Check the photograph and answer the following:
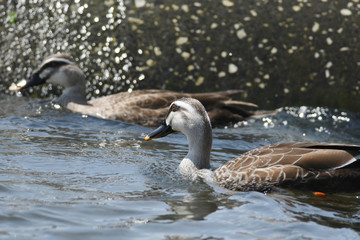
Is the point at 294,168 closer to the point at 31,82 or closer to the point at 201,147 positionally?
the point at 201,147

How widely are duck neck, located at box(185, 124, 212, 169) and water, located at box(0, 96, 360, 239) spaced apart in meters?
0.31

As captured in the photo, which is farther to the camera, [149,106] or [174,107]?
[149,106]

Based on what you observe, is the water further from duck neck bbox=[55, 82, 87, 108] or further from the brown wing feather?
duck neck bbox=[55, 82, 87, 108]

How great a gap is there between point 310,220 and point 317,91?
6324 millimetres

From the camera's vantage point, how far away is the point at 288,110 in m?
11.7

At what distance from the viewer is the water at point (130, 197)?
5445 millimetres

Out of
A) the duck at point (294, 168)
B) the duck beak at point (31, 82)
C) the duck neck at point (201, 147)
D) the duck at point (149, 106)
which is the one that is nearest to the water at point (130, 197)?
the duck at point (294, 168)

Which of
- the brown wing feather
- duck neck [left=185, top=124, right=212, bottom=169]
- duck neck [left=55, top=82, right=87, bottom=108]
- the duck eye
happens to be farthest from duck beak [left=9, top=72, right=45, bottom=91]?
the brown wing feather

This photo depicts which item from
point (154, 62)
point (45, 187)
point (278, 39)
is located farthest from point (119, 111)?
point (45, 187)

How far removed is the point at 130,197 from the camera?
6406 mm

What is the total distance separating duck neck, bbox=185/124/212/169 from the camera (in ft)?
25.3

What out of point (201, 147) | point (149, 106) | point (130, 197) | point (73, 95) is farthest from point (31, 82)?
point (130, 197)

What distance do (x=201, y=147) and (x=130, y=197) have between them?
1.56 m

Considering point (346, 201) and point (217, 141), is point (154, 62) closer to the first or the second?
point (217, 141)
